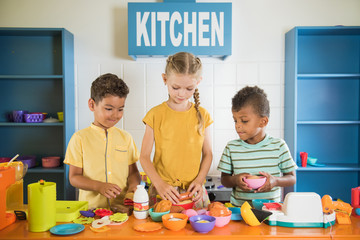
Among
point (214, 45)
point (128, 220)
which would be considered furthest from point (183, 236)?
point (214, 45)

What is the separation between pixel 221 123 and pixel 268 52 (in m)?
0.70

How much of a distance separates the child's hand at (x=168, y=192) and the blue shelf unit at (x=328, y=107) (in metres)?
1.57

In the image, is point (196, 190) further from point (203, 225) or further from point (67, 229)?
point (67, 229)

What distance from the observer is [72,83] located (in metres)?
2.44

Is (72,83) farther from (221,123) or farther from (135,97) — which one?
(221,123)

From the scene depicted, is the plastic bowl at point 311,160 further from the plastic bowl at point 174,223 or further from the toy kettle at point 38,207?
the toy kettle at point 38,207

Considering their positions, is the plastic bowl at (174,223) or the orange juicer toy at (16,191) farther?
the orange juicer toy at (16,191)

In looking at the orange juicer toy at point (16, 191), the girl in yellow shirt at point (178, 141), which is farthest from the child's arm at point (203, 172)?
the orange juicer toy at point (16, 191)

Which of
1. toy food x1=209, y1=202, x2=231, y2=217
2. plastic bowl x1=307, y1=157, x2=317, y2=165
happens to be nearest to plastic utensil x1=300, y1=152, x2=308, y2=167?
plastic bowl x1=307, y1=157, x2=317, y2=165

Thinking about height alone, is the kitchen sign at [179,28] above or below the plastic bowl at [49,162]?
above

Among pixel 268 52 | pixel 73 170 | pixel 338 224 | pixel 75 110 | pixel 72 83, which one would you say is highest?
pixel 268 52

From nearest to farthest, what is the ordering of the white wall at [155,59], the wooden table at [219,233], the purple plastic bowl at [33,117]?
the wooden table at [219,233] → the purple plastic bowl at [33,117] → the white wall at [155,59]

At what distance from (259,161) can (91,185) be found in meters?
0.76

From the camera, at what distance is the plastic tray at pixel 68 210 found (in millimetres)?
1064
